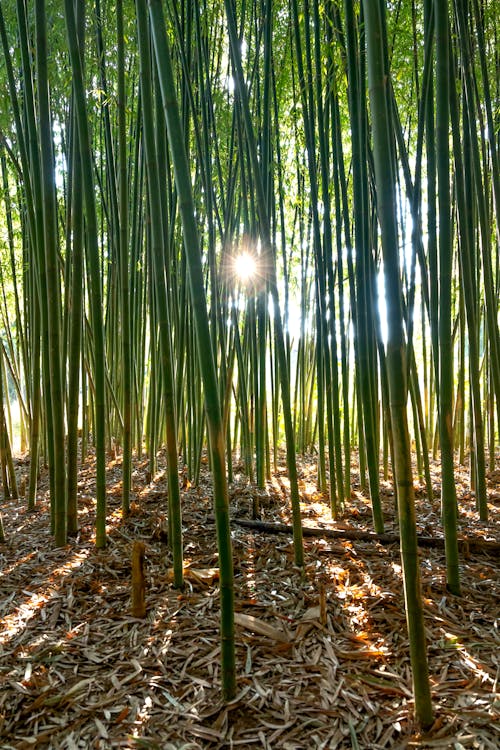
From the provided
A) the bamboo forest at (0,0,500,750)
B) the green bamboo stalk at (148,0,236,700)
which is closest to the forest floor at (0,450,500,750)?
the bamboo forest at (0,0,500,750)

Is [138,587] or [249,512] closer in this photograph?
[138,587]

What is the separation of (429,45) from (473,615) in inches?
56.8

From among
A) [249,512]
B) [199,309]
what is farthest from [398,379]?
[249,512]

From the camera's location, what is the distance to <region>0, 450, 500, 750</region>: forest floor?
842mm

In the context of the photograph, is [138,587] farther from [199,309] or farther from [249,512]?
[249,512]

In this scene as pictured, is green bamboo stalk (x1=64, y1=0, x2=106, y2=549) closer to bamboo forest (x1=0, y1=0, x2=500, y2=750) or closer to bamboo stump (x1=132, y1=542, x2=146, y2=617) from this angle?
bamboo forest (x1=0, y1=0, x2=500, y2=750)

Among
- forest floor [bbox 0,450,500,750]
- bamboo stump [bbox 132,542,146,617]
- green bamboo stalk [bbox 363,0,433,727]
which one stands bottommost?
forest floor [bbox 0,450,500,750]

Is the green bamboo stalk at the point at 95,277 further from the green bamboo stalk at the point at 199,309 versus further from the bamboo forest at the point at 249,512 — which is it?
the green bamboo stalk at the point at 199,309

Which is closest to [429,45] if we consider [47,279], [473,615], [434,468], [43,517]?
[47,279]

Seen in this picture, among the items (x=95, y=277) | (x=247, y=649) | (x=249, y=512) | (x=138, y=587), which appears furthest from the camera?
(x=249, y=512)

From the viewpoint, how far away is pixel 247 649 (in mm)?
1056

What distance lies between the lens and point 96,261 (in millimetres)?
1510

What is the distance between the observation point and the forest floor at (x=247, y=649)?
0.84m

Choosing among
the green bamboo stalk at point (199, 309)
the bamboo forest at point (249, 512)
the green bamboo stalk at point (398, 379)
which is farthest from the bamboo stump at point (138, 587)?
the green bamboo stalk at point (398, 379)
